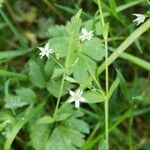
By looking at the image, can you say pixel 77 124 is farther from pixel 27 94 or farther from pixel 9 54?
pixel 9 54

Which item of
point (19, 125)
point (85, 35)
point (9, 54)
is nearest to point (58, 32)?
point (85, 35)

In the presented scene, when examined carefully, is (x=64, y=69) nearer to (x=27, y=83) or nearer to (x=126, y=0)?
(x=27, y=83)

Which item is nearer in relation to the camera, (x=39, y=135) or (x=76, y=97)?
(x=76, y=97)

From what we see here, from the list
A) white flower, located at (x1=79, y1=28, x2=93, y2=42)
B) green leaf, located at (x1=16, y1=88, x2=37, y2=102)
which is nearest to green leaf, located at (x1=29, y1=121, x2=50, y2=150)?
green leaf, located at (x1=16, y1=88, x2=37, y2=102)

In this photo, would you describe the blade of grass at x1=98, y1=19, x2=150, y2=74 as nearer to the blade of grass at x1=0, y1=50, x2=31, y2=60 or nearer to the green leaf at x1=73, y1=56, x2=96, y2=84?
the green leaf at x1=73, y1=56, x2=96, y2=84

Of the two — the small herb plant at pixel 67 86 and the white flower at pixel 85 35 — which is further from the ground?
the white flower at pixel 85 35

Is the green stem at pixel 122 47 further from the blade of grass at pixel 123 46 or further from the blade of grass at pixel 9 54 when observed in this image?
the blade of grass at pixel 9 54

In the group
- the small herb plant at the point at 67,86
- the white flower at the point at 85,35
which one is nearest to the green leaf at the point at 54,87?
the small herb plant at the point at 67,86
